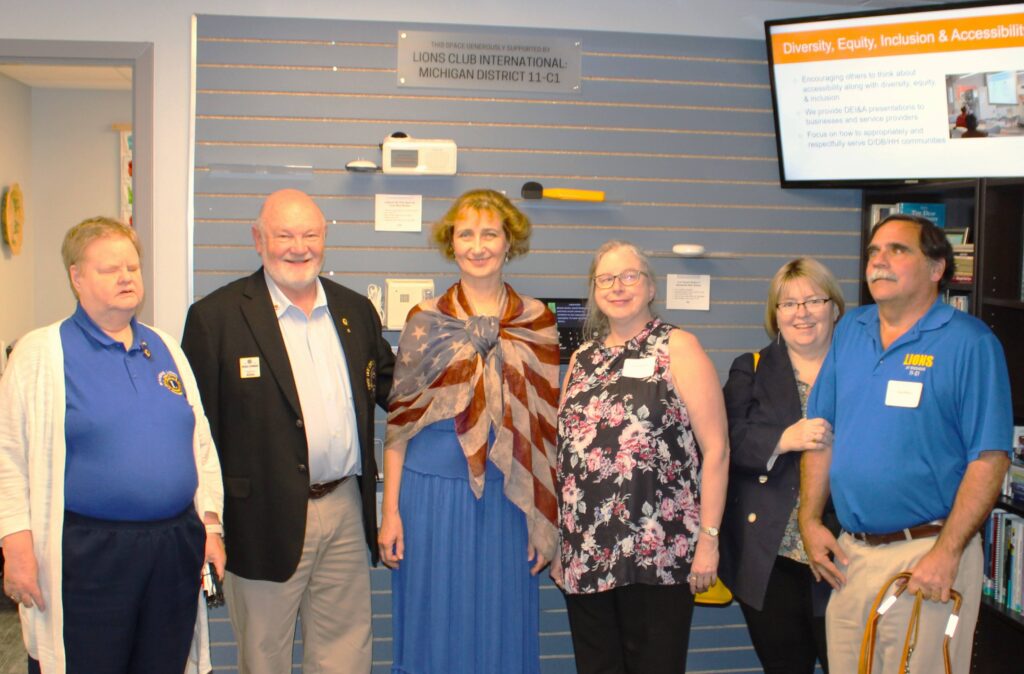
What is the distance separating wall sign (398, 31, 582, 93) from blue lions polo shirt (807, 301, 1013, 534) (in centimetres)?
173

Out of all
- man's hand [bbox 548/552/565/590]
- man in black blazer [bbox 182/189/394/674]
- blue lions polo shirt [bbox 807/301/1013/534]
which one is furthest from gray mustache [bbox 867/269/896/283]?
man in black blazer [bbox 182/189/394/674]

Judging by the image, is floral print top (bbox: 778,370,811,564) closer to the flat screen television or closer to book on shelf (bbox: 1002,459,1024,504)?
book on shelf (bbox: 1002,459,1024,504)

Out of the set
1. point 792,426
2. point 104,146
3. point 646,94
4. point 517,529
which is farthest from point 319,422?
point 104,146

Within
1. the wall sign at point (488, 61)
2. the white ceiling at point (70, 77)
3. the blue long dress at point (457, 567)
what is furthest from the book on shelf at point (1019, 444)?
the white ceiling at point (70, 77)

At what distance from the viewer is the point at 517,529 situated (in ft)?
8.58

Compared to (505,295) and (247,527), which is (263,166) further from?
(247,527)

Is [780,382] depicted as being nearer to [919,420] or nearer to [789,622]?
[919,420]

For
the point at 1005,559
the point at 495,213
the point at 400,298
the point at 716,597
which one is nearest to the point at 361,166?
the point at 400,298

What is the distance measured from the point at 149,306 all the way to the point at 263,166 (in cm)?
69

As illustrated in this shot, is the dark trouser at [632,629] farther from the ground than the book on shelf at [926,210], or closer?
closer

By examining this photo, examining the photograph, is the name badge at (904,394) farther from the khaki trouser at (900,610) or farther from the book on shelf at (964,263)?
the book on shelf at (964,263)

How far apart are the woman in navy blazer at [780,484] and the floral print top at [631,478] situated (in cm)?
18

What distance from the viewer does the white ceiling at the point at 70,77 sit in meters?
5.70

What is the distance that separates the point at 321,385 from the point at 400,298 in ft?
2.64
